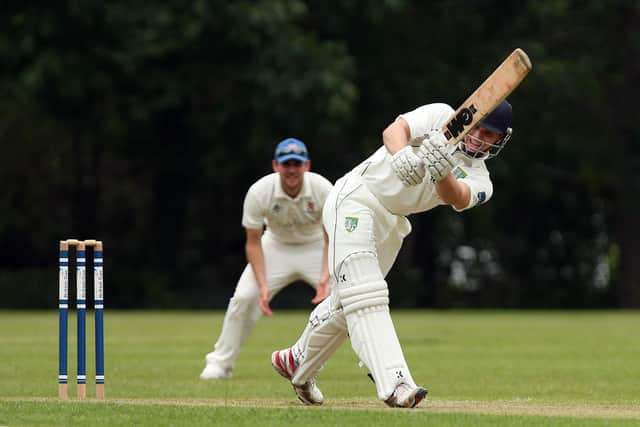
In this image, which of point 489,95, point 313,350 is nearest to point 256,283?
point 313,350

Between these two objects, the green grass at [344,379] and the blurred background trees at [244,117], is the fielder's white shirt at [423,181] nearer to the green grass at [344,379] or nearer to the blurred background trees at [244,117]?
the green grass at [344,379]

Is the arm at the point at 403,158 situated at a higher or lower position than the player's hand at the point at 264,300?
higher

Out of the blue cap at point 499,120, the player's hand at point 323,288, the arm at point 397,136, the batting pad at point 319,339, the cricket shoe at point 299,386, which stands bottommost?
the cricket shoe at point 299,386

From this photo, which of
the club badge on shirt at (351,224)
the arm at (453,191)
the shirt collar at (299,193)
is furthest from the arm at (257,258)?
the arm at (453,191)

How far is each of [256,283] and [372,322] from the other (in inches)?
136

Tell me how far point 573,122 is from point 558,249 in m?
6.00

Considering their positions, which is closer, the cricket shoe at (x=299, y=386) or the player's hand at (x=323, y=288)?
the cricket shoe at (x=299, y=386)

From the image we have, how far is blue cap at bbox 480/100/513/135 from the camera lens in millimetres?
7324

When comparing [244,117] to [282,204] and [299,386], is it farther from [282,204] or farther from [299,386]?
[299,386]

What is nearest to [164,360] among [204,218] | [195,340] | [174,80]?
[195,340]

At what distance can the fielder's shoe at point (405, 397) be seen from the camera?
725cm

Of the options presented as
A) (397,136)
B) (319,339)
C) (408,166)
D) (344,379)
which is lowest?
(344,379)

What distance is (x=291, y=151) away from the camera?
10.6m

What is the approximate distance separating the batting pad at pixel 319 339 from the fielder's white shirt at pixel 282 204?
2759 mm
